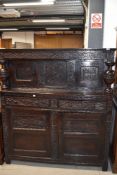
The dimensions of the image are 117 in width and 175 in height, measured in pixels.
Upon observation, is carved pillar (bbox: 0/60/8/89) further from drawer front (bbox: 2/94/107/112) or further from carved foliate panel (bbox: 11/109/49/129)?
carved foliate panel (bbox: 11/109/49/129)

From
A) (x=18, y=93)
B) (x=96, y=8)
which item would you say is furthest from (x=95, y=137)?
(x=96, y=8)

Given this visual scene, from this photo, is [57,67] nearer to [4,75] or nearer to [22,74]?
[22,74]

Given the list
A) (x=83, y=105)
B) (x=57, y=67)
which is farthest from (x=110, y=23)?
(x=83, y=105)

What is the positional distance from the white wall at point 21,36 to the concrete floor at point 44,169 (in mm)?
7617

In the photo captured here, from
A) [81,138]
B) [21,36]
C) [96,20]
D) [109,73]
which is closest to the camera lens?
[109,73]

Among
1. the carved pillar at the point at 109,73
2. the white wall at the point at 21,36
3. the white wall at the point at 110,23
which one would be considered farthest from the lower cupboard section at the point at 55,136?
the white wall at the point at 21,36

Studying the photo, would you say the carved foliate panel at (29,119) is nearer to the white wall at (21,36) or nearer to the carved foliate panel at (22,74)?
the carved foliate panel at (22,74)

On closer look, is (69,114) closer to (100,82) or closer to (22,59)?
(100,82)

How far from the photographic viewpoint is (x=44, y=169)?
8.95 ft

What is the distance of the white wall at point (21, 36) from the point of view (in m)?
9.63

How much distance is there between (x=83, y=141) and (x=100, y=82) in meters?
0.81

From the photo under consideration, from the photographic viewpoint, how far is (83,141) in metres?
2.62

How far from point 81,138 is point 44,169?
2.25 ft

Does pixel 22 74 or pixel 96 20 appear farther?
pixel 96 20
